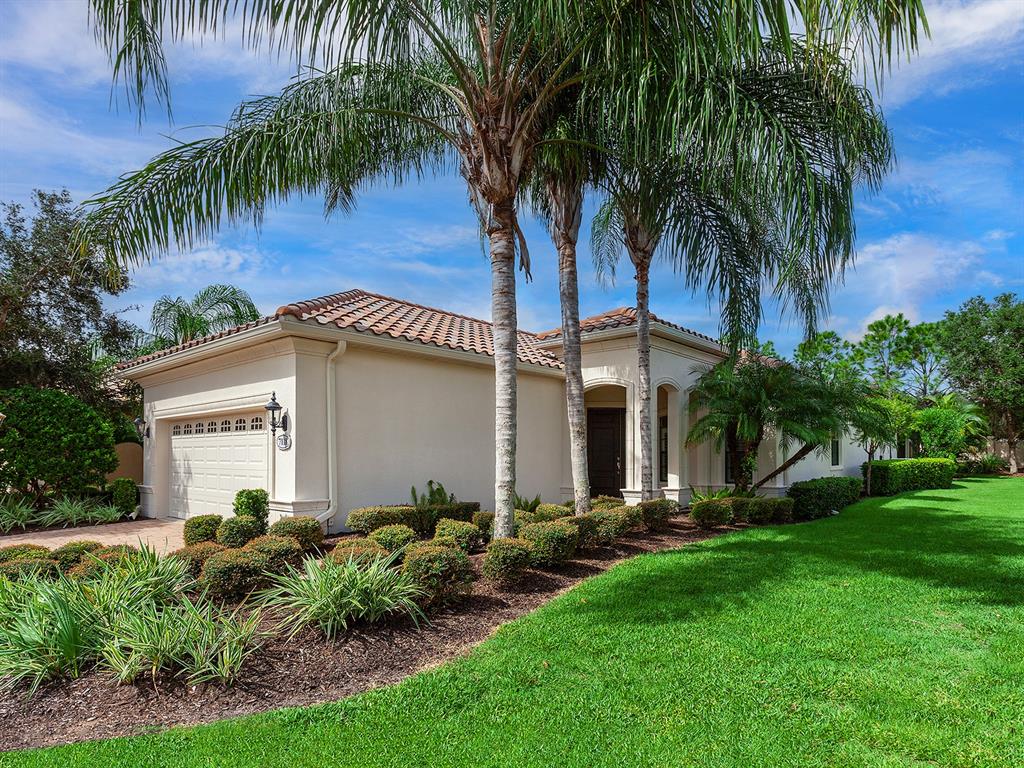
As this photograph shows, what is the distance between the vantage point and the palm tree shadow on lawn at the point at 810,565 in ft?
19.6

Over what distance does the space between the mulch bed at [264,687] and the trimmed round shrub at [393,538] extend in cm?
150

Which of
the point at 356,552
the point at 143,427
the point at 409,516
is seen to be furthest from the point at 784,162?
the point at 143,427

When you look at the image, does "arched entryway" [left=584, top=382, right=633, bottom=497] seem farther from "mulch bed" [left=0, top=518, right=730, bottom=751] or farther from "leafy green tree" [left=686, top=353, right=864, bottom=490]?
"mulch bed" [left=0, top=518, right=730, bottom=751]

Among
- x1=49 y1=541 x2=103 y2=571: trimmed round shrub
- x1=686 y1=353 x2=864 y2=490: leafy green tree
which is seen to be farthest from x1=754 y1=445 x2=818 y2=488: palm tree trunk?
x1=49 y1=541 x2=103 y2=571: trimmed round shrub

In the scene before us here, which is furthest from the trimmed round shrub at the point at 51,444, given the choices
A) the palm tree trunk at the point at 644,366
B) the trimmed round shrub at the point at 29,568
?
the palm tree trunk at the point at 644,366

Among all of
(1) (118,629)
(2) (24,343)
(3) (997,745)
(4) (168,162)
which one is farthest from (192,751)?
(2) (24,343)

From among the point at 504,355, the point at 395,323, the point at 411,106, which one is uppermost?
the point at 411,106

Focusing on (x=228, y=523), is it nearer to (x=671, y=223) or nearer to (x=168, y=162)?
(x=168, y=162)

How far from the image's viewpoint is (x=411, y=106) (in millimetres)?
8156

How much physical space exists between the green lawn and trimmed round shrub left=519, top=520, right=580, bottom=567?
622 mm

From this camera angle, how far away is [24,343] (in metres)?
16.1

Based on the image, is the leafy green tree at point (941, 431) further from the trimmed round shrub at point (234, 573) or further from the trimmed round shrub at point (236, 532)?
the trimmed round shrub at point (234, 573)

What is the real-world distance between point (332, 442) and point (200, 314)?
47.7 ft

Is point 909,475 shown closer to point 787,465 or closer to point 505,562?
point 787,465
